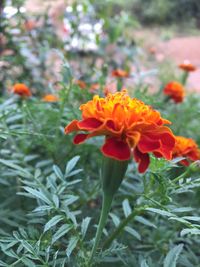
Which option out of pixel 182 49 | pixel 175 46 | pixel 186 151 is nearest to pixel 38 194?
pixel 186 151

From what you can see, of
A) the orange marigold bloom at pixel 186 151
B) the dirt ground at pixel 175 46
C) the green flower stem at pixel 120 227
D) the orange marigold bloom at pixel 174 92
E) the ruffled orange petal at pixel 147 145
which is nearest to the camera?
the ruffled orange petal at pixel 147 145

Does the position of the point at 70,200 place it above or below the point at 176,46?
above

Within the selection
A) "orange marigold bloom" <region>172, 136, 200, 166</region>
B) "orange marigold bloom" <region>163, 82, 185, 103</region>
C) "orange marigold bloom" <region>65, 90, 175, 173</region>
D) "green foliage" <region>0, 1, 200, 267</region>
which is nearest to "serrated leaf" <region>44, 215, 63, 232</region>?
"green foliage" <region>0, 1, 200, 267</region>

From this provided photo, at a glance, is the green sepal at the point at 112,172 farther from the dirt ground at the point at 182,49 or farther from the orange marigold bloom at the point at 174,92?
the dirt ground at the point at 182,49

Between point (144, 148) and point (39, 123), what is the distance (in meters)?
0.46

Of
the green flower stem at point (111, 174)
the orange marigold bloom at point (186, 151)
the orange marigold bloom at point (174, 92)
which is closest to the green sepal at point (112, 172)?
the green flower stem at point (111, 174)

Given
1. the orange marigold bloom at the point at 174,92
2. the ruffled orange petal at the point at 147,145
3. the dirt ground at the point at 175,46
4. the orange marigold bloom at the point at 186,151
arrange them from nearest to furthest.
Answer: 1. the ruffled orange petal at the point at 147,145
2. the orange marigold bloom at the point at 186,151
3. the orange marigold bloom at the point at 174,92
4. the dirt ground at the point at 175,46

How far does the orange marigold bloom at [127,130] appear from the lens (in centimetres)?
47

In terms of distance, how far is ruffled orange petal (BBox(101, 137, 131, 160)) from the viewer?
0.47 metres

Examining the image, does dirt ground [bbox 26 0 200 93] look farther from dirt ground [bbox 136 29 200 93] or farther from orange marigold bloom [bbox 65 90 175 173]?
orange marigold bloom [bbox 65 90 175 173]

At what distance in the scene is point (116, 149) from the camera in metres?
0.48

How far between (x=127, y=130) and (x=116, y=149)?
2 cm

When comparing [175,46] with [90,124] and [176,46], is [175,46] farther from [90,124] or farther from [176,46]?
[90,124]

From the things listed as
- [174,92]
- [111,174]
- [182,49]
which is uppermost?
[111,174]
